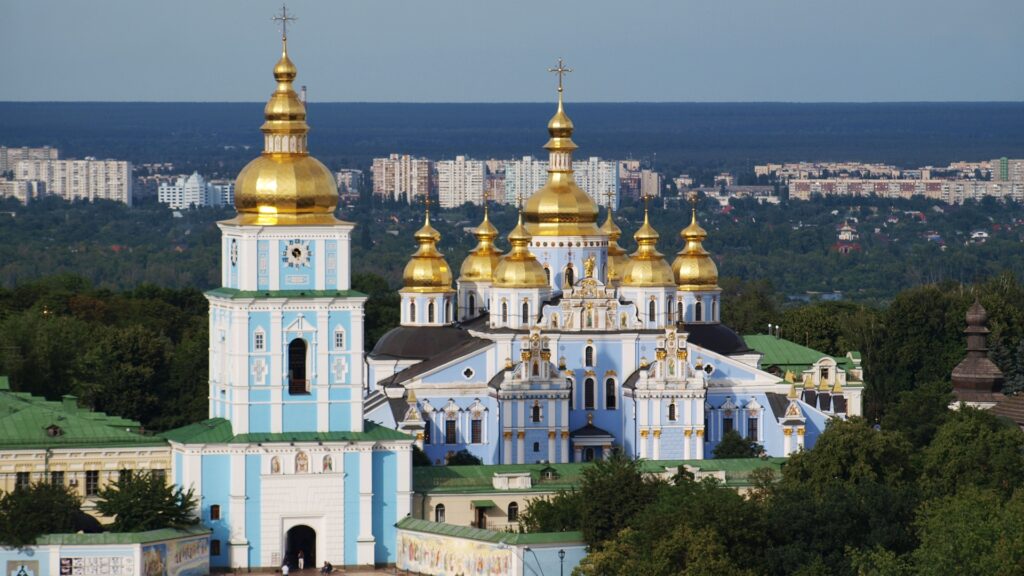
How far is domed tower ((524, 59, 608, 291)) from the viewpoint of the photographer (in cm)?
5253

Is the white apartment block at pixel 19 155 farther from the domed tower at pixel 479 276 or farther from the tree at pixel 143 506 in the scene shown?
the tree at pixel 143 506

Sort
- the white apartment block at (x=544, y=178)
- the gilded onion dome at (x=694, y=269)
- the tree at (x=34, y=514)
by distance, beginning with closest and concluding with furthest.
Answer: the tree at (x=34, y=514) < the gilded onion dome at (x=694, y=269) < the white apartment block at (x=544, y=178)

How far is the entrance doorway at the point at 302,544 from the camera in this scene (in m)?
38.8

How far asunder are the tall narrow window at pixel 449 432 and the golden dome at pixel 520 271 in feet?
8.59

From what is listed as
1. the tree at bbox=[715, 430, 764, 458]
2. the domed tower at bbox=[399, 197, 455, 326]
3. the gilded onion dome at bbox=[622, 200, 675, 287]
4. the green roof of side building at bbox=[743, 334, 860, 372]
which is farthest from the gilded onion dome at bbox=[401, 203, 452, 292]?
the tree at bbox=[715, 430, 764, 458]

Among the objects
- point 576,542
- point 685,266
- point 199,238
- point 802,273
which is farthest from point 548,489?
point 199,238

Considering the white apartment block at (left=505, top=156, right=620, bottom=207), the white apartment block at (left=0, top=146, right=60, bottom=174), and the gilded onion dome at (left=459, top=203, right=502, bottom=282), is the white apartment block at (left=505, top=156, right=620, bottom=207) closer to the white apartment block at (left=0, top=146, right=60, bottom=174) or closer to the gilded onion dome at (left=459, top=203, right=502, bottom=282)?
the white apartment block at (left=0, top=146, right=60, bottom=174)

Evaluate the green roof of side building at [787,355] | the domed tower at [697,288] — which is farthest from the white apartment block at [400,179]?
the domed tower at [697,288]

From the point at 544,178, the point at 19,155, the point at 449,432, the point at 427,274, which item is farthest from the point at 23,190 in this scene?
the point at 449,432

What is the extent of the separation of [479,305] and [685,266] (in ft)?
12.2

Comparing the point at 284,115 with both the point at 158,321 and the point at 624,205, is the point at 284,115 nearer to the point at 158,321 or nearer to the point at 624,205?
the point at 158,321

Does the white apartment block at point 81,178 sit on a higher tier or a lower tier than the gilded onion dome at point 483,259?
higher

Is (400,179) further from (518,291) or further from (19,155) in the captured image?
(518,291)

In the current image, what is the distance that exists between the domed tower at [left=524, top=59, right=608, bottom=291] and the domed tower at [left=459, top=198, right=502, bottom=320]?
1572 mm
